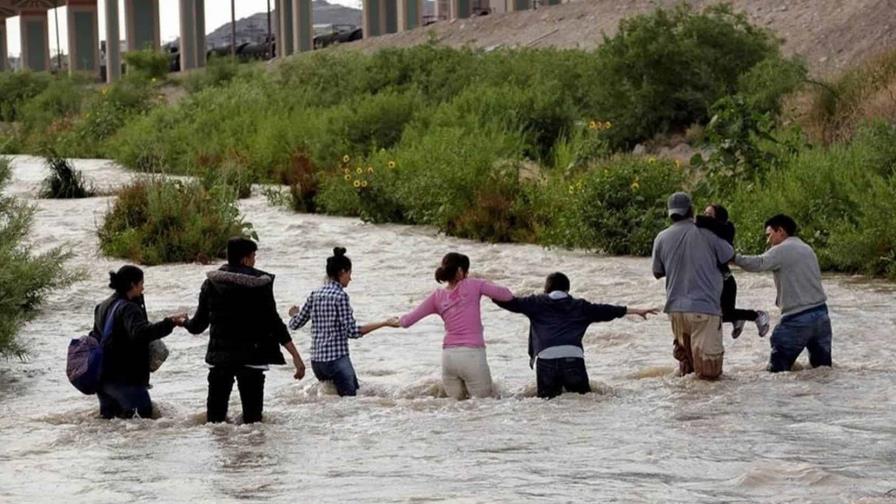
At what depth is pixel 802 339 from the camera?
13.3 metres

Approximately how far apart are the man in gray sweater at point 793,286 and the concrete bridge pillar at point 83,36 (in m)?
62.1

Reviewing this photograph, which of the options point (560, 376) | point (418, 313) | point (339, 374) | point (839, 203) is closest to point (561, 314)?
point (560, 376)

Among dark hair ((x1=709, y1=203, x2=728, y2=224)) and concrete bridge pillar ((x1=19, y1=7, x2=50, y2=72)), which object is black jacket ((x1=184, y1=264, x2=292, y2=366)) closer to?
dark hair ((x1=709, y1=203, x2=728, y2=224))

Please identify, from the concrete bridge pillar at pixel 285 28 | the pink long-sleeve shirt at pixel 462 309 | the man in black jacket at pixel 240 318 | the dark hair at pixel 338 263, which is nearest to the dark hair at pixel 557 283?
the pink long-sleeve shirt at pixel 462 309

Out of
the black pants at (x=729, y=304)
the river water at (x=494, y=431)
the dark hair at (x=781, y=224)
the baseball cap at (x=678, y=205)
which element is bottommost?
the river water at (x=494, y=431)

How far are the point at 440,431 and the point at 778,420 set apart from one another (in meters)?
2.31

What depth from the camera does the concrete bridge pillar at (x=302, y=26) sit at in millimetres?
67250

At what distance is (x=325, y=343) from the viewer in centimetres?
1264

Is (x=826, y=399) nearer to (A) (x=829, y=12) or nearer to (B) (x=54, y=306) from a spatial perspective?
(B) (x=54, y=306)

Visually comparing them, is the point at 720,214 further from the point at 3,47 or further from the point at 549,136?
the point at 3,47

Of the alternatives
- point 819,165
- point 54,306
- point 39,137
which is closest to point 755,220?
point 819,165

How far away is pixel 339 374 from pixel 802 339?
3.51 meters

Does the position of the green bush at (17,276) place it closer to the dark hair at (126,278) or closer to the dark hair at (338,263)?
the dark hair at (126,278)

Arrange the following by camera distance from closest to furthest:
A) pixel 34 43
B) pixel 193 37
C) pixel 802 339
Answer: pixel 802 339, pixel 193 37, pixel 34 43
